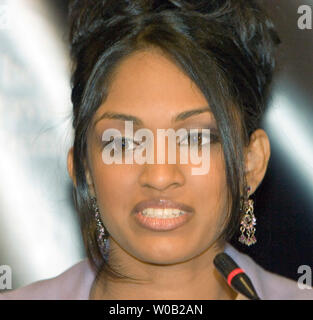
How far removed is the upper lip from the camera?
106 centimetres

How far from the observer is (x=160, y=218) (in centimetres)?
107

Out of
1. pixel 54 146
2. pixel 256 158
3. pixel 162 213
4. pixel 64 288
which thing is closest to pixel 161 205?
pixel 162 213

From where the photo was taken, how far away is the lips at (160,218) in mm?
1066

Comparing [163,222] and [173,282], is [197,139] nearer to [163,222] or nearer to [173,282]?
[163,222]

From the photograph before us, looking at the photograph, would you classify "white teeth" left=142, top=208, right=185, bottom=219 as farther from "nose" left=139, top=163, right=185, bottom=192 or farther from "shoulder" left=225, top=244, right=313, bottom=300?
"shoulder" left=225, top=244, right=313, bottom=300

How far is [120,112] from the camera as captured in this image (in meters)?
1.06

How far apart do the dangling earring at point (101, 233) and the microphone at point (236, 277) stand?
40 cm

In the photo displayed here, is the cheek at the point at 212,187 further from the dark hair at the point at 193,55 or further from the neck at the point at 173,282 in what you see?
the neck at the point at 173,282

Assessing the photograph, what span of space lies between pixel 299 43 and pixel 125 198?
0.64m

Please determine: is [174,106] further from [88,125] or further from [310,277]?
[310,277]

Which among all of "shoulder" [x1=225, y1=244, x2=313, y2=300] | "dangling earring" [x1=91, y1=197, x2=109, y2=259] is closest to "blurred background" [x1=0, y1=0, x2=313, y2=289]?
"shoulder" [x1=225, y1=244, x2=313, y2=300]

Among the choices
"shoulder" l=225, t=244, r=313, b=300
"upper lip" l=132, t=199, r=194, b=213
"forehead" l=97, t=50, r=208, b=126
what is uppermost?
"forehead" l=97, t=50, r=208, b=126

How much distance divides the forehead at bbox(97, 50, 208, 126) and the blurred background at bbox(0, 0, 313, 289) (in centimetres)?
39

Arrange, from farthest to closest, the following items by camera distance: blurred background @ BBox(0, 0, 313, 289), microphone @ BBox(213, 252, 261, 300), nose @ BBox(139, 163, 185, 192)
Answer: blurred background @ BBox(0, 0, 313, 289) → nose @ BBox(139, 163, 185, 192) → microphone @ BBox(213, 252, 261, 300)
